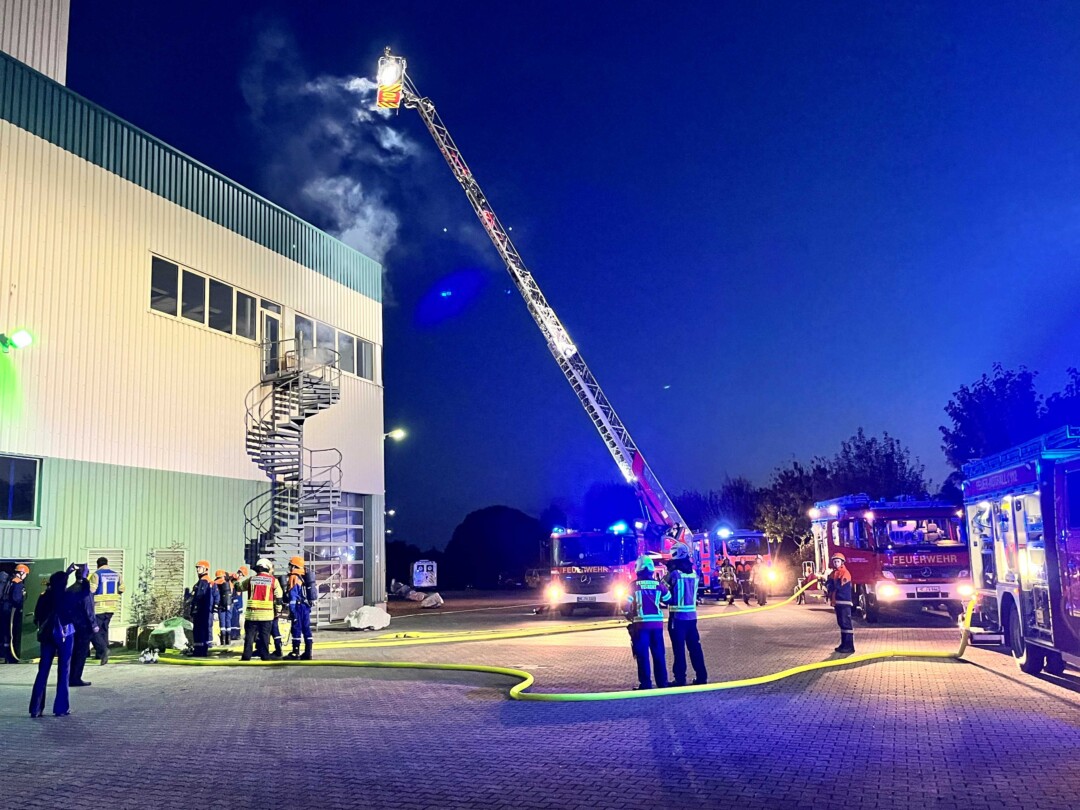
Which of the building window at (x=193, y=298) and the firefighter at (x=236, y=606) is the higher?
the building window at (x=193, y=298)

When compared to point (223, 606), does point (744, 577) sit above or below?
below

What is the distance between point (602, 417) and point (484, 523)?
204ft

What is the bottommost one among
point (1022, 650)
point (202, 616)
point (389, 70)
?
point (1022, 650)

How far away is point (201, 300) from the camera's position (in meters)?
21.8

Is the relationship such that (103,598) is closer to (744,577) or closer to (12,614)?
(12,614)

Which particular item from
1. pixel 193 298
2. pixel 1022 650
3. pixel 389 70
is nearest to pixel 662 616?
pixel 1022 650

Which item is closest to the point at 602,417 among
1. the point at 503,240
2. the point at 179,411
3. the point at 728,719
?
the point at 503,240

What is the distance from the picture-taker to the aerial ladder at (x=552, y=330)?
28031 mm

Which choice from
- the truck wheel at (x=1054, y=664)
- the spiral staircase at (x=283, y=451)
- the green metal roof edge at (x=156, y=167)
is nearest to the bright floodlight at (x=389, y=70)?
the green metal roof edge at (x=156, y=167)

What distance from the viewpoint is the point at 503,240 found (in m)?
30.2

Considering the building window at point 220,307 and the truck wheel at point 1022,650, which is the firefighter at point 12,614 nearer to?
the building window at point 220,307

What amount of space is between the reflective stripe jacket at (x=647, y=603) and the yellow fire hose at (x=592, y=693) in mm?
796

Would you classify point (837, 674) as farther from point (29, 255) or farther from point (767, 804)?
point (29, 255)

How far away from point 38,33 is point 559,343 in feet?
54.3
